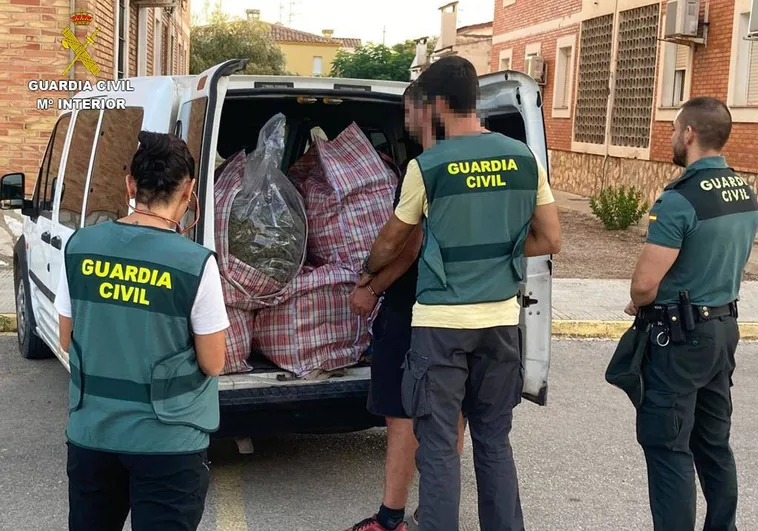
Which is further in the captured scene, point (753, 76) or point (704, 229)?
point (753, 76)

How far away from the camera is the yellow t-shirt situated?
3.34 metres

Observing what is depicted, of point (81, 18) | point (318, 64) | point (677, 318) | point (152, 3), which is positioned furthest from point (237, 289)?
point (318, 64)

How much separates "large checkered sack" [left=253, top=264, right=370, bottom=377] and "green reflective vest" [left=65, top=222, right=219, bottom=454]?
1.73m

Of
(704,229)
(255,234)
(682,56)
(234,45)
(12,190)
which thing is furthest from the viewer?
(234,45)

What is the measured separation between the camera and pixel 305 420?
4211 mm

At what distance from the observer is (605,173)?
20.3 meters

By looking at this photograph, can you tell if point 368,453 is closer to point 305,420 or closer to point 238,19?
point 305,420

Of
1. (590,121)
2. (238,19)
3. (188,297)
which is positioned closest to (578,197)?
(590,121)

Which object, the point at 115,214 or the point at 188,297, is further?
the point at 115,214

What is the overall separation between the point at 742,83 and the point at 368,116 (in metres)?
11.4

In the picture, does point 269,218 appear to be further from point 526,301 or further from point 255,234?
point 526,301

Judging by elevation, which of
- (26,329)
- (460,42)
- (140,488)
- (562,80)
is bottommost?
(26,329)

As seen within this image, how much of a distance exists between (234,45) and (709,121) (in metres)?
44.8

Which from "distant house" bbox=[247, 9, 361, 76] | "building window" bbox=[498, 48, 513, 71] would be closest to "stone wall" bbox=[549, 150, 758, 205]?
"building window" bbox=[498, 48, 513, 71]
